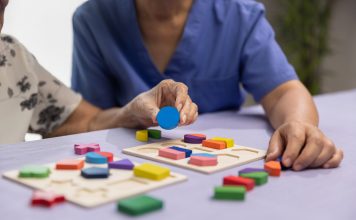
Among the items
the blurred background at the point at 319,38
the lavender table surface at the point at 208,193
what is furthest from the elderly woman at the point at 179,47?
the blurred background at the point at 319,38

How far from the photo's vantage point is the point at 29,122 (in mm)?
991

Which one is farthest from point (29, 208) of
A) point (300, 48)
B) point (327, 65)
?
point (327, 65)

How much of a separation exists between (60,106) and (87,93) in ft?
0.65

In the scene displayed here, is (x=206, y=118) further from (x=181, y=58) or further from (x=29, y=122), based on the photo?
(x=29, y=122)

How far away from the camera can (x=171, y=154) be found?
691mm

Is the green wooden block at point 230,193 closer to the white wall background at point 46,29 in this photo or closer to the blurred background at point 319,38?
the white wall background at point 46,29

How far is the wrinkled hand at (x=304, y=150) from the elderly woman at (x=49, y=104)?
→ 0.16 meters

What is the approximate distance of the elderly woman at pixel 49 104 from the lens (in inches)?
34.1

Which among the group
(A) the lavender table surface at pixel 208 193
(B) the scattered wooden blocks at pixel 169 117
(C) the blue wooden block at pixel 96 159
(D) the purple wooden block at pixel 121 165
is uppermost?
(B) the scattered wooden blocks at pixel 169 117

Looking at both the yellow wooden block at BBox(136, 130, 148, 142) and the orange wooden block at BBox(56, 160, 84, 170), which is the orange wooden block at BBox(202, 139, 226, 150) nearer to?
the yellow wooden block at BBox(136, 130, 148, 142)

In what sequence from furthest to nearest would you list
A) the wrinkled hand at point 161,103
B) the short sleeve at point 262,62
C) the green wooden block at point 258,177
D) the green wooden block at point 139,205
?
the short sleeve at point 262,62 < the wrinkled hand at point 161,103 < the green wooden block at point 258,177 < the green wooden block at point 139,205

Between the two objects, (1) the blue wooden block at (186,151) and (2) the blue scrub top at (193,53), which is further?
(2) the blue scrub top at (193,53)

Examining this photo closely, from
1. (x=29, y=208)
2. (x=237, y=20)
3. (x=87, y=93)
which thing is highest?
(x=237, y=20)

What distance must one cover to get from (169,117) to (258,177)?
0.22 metres
